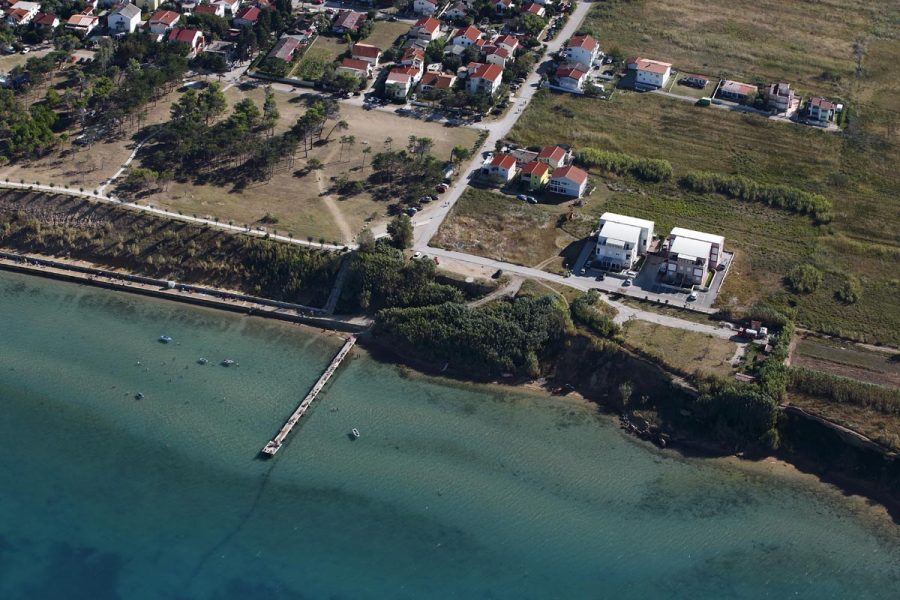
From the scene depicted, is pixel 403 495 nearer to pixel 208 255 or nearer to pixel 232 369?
pixel 232 369

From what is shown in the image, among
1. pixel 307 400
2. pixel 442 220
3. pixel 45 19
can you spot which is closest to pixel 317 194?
pixel 442 220

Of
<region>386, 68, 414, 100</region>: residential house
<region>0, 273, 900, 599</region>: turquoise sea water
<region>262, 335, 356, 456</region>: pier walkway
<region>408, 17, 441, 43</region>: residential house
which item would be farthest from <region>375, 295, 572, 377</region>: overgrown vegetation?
<region>408, 17, 441, 43</region>: residential house

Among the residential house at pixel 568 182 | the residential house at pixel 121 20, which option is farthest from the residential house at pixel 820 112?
the residential house at pixel 121 20

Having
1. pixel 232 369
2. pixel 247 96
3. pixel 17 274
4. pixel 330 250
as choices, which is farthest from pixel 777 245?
pixel 17 274

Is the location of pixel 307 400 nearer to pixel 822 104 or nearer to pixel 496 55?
pixel 496 55

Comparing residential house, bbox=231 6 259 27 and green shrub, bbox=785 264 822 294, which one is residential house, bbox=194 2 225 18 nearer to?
residential house, bbox=231 6 259 27

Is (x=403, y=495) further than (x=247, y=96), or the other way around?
(x=247, y=96)
